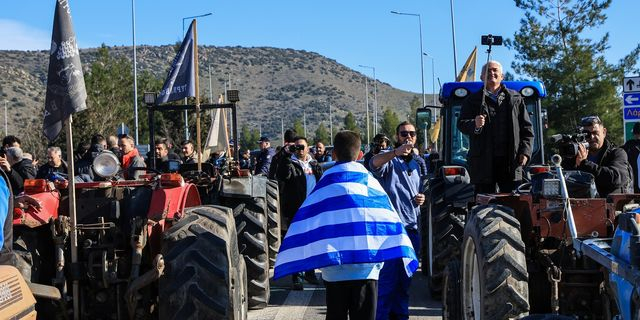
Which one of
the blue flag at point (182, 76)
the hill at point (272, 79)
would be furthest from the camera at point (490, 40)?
the hill at point (272, 79)

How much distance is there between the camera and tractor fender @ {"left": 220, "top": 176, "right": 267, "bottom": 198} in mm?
9273

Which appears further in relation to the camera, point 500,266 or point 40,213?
point 40,213

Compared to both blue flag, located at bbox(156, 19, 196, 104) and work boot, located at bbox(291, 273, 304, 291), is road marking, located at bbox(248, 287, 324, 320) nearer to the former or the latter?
work boot, located at bbox(291, 273, 304, 291)

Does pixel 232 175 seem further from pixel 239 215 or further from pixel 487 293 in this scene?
pixel 487 293

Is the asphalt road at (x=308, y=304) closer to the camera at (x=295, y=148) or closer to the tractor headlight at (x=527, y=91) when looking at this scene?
the camera at (x=295, y=148)

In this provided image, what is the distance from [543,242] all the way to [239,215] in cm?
373

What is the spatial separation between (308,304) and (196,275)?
4.03 m

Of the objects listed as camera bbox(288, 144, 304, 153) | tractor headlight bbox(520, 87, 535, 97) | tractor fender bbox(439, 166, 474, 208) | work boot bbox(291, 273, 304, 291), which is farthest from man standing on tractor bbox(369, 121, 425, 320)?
A: camera bbox(288, 144, 304, 153)

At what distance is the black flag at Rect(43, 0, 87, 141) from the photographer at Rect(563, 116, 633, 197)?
13.2 ft

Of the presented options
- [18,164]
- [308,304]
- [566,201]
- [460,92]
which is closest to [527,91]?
[460,92]

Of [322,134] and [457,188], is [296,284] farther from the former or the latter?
[322,134]

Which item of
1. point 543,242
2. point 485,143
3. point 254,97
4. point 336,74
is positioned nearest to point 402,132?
point 485,143

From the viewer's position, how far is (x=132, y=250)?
6625mm

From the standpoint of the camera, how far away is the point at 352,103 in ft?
420
